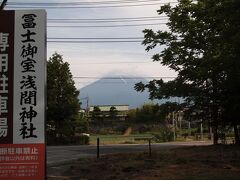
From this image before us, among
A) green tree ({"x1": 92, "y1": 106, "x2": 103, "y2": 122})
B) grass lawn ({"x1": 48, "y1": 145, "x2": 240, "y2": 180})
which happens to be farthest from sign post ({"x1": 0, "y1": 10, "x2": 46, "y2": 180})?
green tree ({"x1": 92, "y1": 106, "x2": 103, "y2": 122})

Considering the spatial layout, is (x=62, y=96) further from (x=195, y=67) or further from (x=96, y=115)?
(x=96, y=115)

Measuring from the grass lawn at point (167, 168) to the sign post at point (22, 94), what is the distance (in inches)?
208

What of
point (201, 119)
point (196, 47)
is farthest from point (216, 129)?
point (196, 47)

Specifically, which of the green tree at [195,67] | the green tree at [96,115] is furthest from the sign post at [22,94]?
the green tree at [96,115]

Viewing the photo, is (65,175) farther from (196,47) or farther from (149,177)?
(196,47)

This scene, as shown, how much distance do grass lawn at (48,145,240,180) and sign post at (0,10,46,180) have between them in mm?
5281

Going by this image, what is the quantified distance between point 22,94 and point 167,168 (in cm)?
756

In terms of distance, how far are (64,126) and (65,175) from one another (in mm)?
32916

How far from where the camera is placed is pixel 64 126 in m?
50.0

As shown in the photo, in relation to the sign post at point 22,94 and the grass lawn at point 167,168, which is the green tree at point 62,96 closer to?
the grass lawn at point 167,168

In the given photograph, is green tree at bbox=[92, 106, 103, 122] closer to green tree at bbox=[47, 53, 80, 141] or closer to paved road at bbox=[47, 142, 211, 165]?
green tree at bbox=[47, 53, 80, 141]

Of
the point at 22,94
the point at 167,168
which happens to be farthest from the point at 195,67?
the point at 22,94

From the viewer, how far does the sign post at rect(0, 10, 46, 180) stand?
10398mm

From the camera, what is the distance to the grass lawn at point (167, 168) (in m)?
15.5
